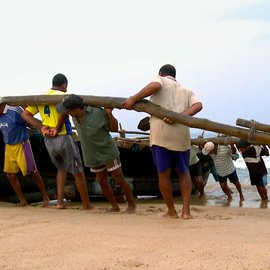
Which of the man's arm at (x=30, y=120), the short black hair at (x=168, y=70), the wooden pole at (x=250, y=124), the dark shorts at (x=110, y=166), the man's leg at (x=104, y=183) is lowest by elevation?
the man's leg at (x=104, y=183)

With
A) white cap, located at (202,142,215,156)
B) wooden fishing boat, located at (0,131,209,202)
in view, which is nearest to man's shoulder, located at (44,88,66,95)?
wooden fishing boat, located at (0,131,209,202)

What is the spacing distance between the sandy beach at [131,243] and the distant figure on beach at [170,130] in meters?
0.46

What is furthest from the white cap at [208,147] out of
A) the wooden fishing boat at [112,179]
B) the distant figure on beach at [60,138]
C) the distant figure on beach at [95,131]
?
the distant figure on beach at [95,131]

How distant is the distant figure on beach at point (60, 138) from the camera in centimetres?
570

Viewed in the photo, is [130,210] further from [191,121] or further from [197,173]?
[197,173]

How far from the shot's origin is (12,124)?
612 centimetres

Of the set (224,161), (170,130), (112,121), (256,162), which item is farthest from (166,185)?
(224,161)

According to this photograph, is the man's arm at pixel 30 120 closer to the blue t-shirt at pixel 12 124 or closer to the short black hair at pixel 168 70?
the blue t-shirt at pixel 12 124

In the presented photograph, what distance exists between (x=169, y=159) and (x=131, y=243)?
1715mm

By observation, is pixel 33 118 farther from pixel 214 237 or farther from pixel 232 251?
pixel 232 251

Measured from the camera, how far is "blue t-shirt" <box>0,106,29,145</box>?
241 inches

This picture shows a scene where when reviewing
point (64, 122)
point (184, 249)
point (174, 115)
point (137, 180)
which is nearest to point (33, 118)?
point (64, 122)

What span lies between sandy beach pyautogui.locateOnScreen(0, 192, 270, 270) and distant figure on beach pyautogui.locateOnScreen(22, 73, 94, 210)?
1122mm

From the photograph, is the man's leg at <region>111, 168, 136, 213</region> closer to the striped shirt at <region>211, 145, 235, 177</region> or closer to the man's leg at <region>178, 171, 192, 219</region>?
the man's leg at <region>178, 171, 192, 219</region>
